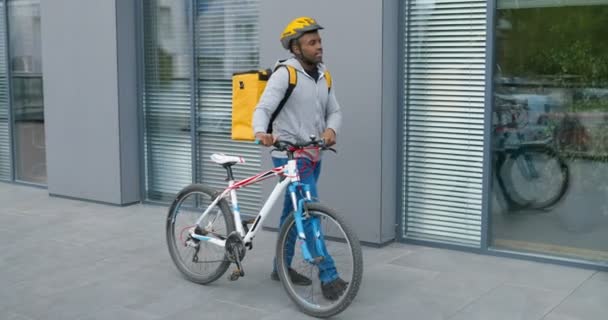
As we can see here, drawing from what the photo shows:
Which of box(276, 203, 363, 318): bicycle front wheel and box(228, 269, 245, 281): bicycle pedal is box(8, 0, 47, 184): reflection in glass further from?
box(276, 203, 363, 318): bicycle front wheel

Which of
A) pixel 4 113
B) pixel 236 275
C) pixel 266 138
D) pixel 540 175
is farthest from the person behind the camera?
pixel 4 113

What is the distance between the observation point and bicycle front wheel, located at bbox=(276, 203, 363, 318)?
470 cm

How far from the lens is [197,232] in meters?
5.67

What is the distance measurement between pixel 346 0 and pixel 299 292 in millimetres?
2679

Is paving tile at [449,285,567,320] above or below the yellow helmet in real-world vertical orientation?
below

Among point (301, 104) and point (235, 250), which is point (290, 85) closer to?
point (301, 104)

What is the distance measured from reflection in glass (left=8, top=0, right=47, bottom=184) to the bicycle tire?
626 centimetres

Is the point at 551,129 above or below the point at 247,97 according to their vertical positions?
below

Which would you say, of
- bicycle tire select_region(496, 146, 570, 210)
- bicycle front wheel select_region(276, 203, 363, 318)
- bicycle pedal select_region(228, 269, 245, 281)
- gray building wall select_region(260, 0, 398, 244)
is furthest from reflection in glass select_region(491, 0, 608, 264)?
bicycle pedal select_region(228, 269, 245, 281)

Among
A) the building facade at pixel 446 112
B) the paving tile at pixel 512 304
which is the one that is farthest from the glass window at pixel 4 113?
the paving tile at pixel 512 304

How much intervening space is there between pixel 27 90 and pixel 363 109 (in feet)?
18.1

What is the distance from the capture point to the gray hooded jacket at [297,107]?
5227 mm

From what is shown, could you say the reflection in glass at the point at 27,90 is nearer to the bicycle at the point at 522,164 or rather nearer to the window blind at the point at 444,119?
the window blind at the point at 444,119

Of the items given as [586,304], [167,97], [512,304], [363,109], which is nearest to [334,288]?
[512,304]
